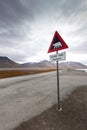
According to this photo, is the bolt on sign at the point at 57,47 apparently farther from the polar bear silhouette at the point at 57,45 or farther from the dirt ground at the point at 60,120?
the dirt ground at the point at 60,120

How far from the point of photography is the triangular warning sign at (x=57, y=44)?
3.45 metres

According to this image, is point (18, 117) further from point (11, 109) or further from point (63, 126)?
point (63, 126)

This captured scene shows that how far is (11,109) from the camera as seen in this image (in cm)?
388

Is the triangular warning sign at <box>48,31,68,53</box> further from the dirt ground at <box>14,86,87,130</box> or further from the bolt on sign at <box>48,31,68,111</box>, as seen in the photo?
the dirt ground at <box>14,86,87,130</box>

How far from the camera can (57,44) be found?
363 cm

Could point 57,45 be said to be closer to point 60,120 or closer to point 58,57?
point 58,57

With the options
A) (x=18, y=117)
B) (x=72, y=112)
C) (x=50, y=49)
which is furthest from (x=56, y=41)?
(x=18, y=117)

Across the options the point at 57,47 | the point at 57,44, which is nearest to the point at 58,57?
the point at 57,47

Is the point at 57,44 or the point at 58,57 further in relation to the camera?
the point at 57,44

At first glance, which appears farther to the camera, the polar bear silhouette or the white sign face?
the polar bear silhouette

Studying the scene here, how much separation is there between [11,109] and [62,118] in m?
2.20

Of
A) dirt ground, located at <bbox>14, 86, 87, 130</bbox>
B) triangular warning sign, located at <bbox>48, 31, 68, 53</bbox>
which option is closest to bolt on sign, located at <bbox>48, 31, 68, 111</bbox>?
triangular warning sign, located at <bbox>48, 31, 68, 53</bbox>

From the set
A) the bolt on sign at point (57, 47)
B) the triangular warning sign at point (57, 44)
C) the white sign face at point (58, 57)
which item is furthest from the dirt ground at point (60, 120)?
the triangular warning sign at point (57, 44)

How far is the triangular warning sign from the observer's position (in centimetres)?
345
